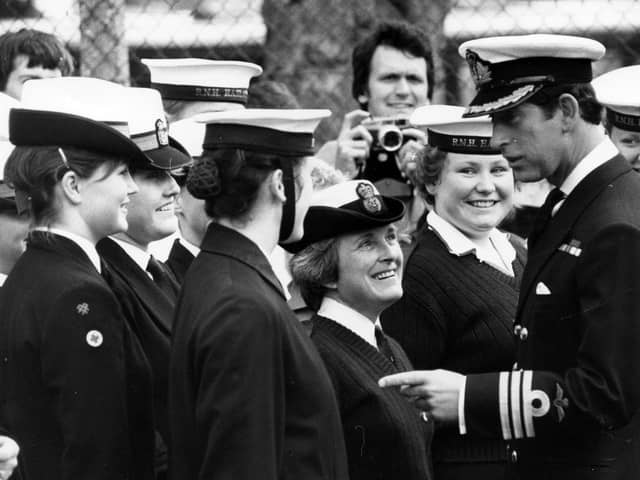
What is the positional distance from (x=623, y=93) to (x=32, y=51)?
241 centimetres

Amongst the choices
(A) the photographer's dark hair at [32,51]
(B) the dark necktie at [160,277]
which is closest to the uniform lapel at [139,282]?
(B) the dark necktie at [160,277]

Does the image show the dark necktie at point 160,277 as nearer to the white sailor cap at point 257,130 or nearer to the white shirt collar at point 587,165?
the white sailor cap at point 257,130

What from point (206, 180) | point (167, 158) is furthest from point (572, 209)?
point (167, 158)

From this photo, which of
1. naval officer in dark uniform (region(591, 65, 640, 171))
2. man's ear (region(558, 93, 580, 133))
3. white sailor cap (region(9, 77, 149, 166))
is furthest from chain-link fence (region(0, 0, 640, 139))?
man's ear (region(558, 93, 580, 133))

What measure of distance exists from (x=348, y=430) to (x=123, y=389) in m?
0.74

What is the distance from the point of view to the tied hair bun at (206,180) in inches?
141

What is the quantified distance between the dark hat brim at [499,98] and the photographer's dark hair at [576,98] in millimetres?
21

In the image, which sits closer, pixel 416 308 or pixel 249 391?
pixel 249 391

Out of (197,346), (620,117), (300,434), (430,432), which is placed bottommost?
(430,432)

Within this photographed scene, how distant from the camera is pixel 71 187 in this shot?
3.71 m

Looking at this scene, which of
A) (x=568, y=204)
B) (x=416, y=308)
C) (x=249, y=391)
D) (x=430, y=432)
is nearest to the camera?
(x=249, y=391)

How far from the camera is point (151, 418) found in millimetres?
3809

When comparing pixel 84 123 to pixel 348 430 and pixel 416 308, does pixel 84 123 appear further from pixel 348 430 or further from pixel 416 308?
pixel 416 308

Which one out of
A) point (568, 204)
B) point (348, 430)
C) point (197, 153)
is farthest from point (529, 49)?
point (197, 153)
